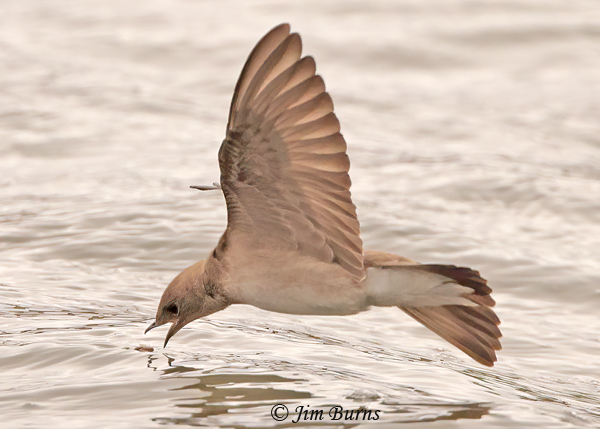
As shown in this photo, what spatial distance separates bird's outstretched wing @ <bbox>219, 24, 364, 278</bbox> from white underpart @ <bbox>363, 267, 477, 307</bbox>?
4.1 inches

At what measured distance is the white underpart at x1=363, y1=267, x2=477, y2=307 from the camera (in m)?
3.87

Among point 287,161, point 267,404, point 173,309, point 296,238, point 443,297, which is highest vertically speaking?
point 287,161

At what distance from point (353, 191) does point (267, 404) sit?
400 cm

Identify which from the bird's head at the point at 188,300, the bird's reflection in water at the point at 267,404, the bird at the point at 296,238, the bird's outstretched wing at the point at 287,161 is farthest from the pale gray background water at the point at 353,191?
the bird's outstretched wing at the point at 287,161

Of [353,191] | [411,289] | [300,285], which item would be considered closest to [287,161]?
[300,285]

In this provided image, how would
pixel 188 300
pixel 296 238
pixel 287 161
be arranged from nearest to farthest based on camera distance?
pixel 287 161, pixel 296 238, pixel 188 300

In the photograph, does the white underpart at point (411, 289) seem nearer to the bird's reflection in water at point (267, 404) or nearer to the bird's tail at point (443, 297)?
the bird's tail at point (443, 297)

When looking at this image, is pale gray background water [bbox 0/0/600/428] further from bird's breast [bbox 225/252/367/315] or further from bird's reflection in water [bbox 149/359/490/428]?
bird's breast [bbox 225/252/367/315]

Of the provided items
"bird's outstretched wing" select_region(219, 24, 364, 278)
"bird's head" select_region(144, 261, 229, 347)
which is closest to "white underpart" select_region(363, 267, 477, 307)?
"bird's outstretched wing" select_region(219, 24, 364, 278)

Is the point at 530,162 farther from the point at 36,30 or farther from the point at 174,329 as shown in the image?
the point at 36,30

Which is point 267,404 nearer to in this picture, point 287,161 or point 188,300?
point 188,300

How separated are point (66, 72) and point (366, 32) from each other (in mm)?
3871

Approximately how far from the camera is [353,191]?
7543 mm

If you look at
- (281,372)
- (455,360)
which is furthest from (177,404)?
(455,360)
